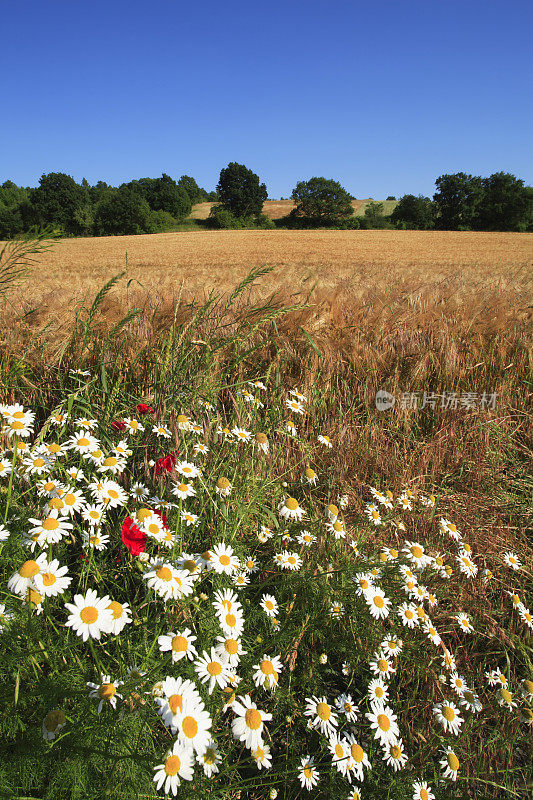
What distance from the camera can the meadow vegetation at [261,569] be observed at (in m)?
0.94

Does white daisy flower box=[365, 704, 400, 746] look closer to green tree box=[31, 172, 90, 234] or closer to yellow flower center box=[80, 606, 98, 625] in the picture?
yellow flower center box=[80, 606, 98, 625]

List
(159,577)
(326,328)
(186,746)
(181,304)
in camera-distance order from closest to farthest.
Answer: (186,746), (159,577), (181,304), (326,328)

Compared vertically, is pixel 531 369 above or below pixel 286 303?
below

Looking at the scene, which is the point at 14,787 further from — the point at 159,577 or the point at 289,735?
the point at 289,735

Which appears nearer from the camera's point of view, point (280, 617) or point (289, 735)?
point (289, 735)

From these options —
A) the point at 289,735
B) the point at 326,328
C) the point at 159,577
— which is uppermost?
the point at 326,328

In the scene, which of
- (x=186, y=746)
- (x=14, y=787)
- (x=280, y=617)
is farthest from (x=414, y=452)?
(x=14, y=787)

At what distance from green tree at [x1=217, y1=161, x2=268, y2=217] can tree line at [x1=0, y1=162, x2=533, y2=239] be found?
18 cm

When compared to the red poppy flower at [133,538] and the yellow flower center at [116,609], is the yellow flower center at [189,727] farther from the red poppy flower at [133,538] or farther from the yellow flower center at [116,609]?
the red poppy flower at [133,538]

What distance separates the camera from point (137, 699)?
0.88 metres

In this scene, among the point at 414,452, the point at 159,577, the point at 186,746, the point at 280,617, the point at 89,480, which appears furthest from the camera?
the point at 414,452

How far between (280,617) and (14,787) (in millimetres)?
829

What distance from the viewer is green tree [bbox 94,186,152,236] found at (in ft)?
176

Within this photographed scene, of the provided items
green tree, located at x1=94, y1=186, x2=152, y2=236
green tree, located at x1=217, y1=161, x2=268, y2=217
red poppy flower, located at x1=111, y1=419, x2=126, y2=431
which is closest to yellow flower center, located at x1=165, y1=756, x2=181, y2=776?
red poppy flower, located at x1=111, y1=419, x2=126, y2=431
